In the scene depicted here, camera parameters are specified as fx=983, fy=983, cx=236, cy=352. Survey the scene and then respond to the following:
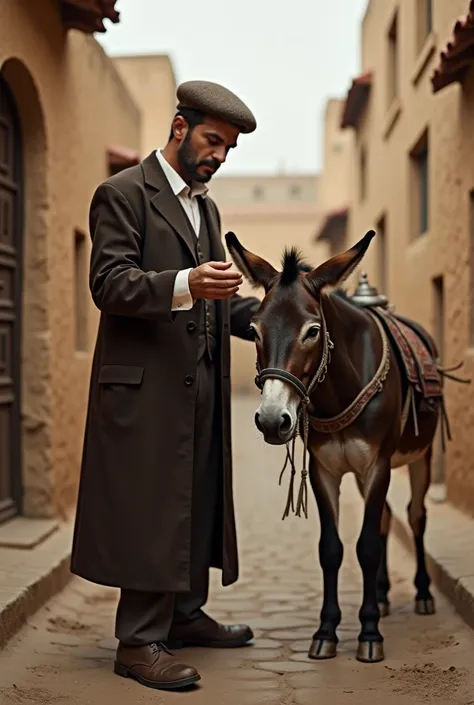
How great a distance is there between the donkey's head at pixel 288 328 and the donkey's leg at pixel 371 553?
0.70m

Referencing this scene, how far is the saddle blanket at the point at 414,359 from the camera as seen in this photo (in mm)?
4637

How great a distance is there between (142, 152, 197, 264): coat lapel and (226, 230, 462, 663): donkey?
A: 241 millimetres

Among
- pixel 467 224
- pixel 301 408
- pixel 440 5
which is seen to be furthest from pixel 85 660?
pixel 440 5

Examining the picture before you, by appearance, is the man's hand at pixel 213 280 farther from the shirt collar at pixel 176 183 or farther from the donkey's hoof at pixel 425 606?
the donkey's hoof at pixel 425 606

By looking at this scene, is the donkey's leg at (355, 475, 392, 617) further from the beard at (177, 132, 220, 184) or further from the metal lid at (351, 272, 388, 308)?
the beard at (177, 132, 220, 184)

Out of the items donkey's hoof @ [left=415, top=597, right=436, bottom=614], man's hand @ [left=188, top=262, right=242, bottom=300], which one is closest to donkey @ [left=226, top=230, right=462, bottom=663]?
man's hand @ [left=188, top=262, right=242, bottom=300]

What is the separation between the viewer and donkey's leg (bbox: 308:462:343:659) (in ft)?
13.8

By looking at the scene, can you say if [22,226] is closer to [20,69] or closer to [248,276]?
[20,69]

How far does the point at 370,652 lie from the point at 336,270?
1.62 m

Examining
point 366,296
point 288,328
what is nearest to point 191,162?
point 288,328

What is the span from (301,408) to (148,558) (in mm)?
807

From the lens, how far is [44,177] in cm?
685

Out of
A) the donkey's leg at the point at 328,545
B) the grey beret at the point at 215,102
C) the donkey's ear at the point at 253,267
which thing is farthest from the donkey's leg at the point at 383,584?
the grey beret at the point at 215,102

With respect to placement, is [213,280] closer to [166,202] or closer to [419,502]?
[166,202]
